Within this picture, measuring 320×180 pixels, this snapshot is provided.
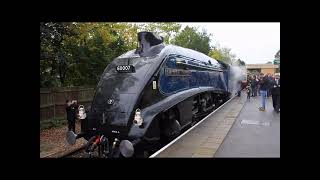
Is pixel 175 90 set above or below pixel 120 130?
above

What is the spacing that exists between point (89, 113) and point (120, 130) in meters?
1.12

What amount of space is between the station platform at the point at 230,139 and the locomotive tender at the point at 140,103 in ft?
1.87

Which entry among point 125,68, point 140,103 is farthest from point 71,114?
point 140,103

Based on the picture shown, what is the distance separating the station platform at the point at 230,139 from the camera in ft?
22.4

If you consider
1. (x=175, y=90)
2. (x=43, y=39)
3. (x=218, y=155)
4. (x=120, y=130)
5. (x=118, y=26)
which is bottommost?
(x=218, y=155)

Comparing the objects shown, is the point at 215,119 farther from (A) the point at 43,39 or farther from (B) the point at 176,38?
(B) the point at 176,38

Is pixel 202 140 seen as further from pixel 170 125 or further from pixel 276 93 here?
pixel 276 93

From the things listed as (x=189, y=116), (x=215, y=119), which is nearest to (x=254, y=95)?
(x=215, y=119)

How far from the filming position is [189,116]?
9.64 meters

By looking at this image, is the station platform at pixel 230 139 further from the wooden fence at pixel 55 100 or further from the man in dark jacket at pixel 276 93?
the wooden fence at pixel 55 100

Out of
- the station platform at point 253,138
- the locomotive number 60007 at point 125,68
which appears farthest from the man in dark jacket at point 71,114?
the station platform at point 253,138

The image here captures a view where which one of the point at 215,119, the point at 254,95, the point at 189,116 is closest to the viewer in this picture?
the point at 189,116

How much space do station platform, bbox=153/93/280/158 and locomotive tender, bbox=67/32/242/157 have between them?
0.57m

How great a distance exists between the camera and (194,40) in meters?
33.7
